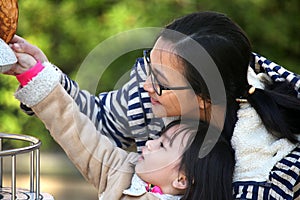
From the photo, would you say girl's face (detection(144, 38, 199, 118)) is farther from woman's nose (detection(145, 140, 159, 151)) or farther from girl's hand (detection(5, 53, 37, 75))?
girl's hand (detection(5, 53, 37, 75))

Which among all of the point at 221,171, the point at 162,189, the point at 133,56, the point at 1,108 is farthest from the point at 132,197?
the point at 1,108

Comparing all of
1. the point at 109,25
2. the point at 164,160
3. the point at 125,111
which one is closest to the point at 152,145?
the point at 164,160

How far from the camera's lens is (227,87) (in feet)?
5.36

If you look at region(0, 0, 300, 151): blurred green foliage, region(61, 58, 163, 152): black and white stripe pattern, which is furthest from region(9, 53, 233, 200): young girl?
region(0, 0, 300, 151): blurred green foliage

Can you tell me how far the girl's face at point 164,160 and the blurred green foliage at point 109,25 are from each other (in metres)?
1.99

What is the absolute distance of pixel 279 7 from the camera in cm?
384

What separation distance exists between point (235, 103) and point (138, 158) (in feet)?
0.83

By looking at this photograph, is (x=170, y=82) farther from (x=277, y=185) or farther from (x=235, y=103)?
(x=277, y=185)

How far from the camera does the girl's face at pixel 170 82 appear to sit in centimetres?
161

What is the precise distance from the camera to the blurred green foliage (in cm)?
367

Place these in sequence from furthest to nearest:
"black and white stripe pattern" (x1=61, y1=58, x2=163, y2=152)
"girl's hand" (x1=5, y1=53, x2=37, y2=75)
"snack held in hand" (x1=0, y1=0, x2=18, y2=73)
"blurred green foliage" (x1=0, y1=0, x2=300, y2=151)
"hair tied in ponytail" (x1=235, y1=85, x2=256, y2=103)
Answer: "blurred green foliage" (x1=0, y1=0, x2=300, y2=151), "black and white stripe pattern" (x1=61, y1=58, x2=163, y2=152), "hair tied in ponytail" (x1=235, y1=85, x2=256, y2=103), "girl's hand" (x1=5, y1=53, x2=37, y2=75), "snack held in hand" (x1=0, y1=0, x2=18, y2=73)

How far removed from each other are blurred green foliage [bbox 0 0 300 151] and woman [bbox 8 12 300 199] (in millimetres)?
1983

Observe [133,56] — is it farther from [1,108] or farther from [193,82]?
[193,82]

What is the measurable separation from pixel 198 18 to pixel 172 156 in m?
0.31
